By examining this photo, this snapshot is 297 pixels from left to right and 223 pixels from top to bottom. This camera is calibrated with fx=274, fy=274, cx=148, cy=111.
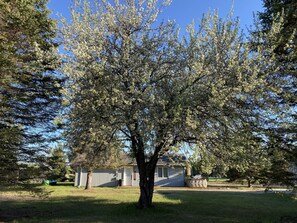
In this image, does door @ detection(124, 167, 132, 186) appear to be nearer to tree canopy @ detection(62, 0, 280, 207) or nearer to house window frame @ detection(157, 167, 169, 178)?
house window frame @ detection(157, 167, 169, 178)

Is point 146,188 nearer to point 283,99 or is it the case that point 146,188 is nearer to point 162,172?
point 283,99

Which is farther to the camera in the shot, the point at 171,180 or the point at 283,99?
the point at 171,180

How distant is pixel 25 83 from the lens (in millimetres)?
12781

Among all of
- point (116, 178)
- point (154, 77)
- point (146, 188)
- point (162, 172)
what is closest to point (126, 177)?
point (116, 178)

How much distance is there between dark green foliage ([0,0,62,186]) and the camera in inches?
420

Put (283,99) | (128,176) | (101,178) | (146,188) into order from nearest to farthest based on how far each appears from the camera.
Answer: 1. (283,99)
2. (146,188)
3. (101,178)
4. (128,176)

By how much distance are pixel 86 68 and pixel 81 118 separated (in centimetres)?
184

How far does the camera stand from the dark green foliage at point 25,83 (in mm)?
10656

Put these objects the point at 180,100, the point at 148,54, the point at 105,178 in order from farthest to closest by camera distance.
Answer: the point at 105,178
the point at 148,54
the point at 180,100

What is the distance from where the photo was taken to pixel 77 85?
9.59 m

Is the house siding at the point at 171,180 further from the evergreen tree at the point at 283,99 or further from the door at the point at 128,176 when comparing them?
the evergreen tree at the point at 283,99

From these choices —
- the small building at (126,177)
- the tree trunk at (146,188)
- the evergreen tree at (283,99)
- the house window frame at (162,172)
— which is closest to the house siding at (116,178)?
the small building at (126,177)

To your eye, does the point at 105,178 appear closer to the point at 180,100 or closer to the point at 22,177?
the point at 22,177

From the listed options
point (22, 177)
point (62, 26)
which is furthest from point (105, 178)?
point (62, 26)
